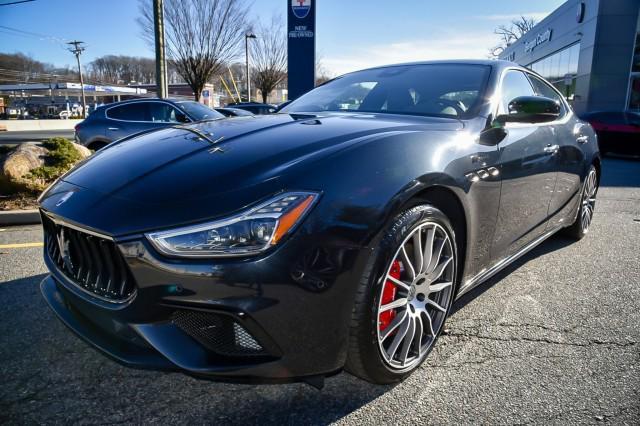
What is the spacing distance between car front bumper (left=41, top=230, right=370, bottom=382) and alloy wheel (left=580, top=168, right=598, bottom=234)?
132 inches

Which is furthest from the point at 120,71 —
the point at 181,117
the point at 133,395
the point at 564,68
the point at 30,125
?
the point at 133,395

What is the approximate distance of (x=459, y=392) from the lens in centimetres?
199

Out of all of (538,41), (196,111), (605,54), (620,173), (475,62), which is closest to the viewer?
(475,62)

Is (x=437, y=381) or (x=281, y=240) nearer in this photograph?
(x=281, y=240)

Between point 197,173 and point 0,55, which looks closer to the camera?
point 197,173

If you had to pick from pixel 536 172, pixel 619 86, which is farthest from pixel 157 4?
pixel 619 86

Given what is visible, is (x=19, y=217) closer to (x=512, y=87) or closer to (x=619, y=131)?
(x=512, y=87)

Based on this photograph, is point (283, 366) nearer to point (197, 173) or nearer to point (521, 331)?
point (197, 173)

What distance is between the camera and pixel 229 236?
1.53 meters

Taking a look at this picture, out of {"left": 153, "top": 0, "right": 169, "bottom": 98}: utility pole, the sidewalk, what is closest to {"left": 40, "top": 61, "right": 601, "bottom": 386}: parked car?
{"left": 153, "top": 0, "right": 169, "bottom": 98}: utility pole

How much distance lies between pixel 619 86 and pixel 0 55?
95.3 metres

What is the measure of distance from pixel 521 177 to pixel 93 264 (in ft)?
7.62

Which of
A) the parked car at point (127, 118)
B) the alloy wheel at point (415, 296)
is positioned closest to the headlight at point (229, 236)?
the alloy wheel at point (415, 296)

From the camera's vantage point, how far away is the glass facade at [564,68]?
75.4ft
